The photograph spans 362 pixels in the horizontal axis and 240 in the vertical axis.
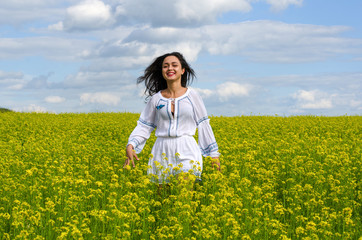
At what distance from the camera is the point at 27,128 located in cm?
1741

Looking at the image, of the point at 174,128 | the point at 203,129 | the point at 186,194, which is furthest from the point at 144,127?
the point at 186,194

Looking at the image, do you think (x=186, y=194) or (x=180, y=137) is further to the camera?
(x=180, y=137)

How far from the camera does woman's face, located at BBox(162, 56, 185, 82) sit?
620 cm

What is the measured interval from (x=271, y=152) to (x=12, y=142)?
28.8 ft

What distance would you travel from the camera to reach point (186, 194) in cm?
509

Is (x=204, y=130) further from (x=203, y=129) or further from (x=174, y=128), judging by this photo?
(x=174, y=128)

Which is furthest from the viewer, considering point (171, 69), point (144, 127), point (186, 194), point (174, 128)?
point (144, 127)

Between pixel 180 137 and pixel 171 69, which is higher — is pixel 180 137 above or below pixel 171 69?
below

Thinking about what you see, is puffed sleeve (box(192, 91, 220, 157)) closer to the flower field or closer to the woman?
the woman

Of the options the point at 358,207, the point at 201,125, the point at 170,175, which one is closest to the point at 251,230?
the point at 170,175

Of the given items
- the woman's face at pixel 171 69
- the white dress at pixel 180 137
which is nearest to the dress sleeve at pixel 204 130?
the white dress at pixel 180 137

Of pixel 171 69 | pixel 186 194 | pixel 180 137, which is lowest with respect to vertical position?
pixel 186 194

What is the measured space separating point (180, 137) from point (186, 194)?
1.23 meters

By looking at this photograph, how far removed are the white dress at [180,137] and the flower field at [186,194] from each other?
0.25m
